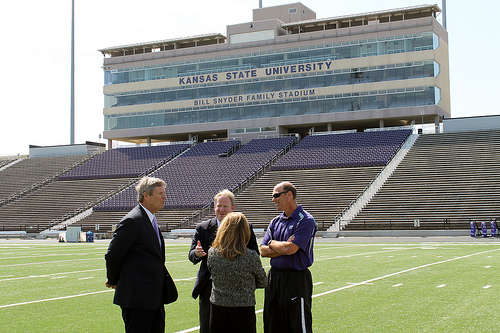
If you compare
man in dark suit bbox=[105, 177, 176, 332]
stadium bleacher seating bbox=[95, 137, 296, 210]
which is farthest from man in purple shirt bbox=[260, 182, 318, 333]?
stadium bleacher seating bbox=[95, 137, 296, 210]

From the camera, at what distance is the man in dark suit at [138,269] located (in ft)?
18.2

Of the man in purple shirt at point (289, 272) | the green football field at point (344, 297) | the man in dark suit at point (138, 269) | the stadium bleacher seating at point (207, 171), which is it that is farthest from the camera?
the stadium bleacher seating at point (207, 171)

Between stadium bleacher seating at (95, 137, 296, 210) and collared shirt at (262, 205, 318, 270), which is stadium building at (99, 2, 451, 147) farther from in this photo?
collared shirt at (262, 205, 318, 270)

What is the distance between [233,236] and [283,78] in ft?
173

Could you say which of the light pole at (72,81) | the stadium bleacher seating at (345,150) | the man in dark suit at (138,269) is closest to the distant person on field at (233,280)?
the man in dark suit at (138,269)

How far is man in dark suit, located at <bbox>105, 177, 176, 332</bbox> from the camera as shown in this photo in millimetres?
5559

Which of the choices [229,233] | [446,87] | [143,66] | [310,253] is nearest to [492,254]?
[310,253]

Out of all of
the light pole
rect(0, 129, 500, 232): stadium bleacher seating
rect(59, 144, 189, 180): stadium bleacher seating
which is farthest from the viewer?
the light pole

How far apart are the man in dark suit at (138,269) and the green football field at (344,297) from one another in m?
2.66

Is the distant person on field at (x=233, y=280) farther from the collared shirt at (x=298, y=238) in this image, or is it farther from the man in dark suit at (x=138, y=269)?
the collared shirt at (x=298, y=238)

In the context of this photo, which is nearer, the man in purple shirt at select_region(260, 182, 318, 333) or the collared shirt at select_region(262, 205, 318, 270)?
the man in purple shirt at select_region(260, 182, 318, 333)

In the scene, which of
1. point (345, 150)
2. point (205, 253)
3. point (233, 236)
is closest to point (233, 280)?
point (233, 236)

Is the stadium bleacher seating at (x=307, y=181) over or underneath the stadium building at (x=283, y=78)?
underneath

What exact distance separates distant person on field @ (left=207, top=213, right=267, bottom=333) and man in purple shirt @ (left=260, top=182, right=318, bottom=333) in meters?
0.64
